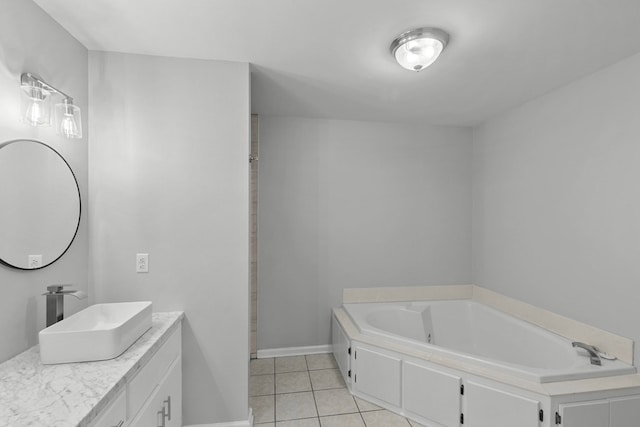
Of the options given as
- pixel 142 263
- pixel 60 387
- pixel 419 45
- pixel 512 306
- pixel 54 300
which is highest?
pixel 419 45

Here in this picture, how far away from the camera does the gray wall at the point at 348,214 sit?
10.4ft

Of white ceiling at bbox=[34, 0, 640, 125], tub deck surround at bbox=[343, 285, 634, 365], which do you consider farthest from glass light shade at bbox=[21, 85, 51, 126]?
tub deck surround at bbox=[343, 285, 634, 365]

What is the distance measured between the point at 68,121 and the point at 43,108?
103mm

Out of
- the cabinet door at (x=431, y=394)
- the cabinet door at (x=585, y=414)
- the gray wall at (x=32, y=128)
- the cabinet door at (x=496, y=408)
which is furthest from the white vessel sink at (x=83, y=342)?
the cabinet door at (x=585, y=414)

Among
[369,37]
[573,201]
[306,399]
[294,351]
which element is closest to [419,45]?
[369,37]

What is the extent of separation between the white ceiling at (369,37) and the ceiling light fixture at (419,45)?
50 millimetres

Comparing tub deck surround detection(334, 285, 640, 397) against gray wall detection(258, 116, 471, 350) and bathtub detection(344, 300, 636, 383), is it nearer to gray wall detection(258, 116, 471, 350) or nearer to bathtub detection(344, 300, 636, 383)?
bathtub detection(344, 300, 636, 383)

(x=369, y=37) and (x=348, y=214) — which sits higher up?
(x=369, y=37)

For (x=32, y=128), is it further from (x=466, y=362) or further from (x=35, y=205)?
(x=466, y=362)

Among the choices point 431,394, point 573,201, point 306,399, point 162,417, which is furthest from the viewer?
point 306,399

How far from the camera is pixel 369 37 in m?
1.76

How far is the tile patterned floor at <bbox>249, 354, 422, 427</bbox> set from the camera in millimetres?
2186

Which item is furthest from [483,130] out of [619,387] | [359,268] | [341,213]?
[619,387]

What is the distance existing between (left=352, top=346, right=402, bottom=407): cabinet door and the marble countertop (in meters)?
1.55
